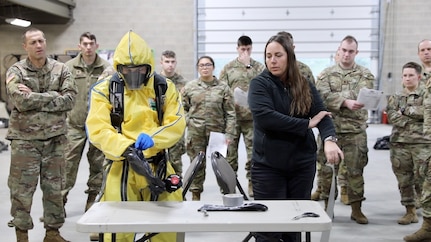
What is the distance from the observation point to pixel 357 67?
4.59 m

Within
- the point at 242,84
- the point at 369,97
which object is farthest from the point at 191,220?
the point at 242,84

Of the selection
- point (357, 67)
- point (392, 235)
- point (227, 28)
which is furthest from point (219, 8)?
point (392, 235)

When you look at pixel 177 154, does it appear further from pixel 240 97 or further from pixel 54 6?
pixel 54 6

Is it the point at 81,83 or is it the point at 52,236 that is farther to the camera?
the point at 81,83

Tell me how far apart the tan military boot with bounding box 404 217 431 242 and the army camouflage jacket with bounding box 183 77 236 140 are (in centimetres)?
194

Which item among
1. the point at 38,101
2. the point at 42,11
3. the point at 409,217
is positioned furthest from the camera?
the point at 42,11

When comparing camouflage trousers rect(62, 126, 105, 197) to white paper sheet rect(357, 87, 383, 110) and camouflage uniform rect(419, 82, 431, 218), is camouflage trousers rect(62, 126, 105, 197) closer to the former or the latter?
white paper sheet rect(357, 87, 383, 110)

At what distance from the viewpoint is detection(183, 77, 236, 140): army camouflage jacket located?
503 centimetres

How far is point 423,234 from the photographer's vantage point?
155 inches

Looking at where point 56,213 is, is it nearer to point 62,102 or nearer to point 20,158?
point 20,158

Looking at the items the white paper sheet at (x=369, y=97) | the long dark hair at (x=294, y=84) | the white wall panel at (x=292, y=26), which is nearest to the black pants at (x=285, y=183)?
the long dark hair at (x=294, y=84)

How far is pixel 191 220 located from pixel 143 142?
629 mm

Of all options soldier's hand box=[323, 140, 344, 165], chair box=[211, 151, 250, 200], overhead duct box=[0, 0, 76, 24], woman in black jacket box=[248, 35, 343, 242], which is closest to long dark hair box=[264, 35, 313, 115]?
woman in black jacket box=[248, 35, 343, 242]

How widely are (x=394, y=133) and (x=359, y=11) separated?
31.9 feet
